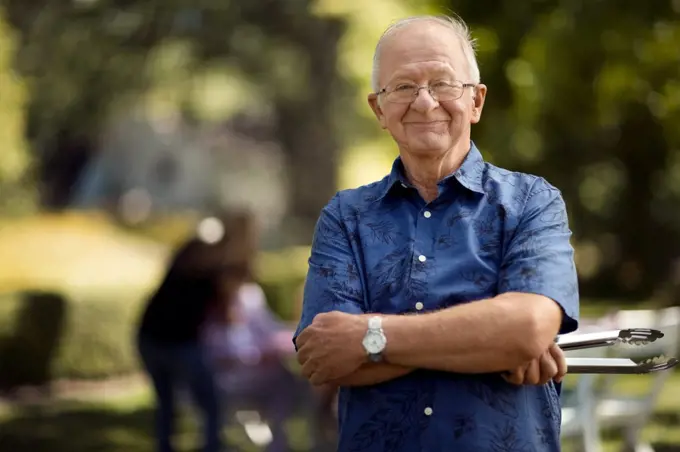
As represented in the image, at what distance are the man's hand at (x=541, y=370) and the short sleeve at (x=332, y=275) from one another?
0.99ft

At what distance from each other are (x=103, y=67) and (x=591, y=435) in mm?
5185

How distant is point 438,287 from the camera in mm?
1973

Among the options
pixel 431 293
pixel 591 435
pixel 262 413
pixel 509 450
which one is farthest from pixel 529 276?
pixel 262 413

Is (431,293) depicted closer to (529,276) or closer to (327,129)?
(529,276)

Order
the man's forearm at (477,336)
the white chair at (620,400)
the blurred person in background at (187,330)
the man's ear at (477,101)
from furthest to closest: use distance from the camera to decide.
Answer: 1. the blurred person in background at (187,330)
2. the white chair at (620,400)
3. the man's ear at (477,101)
4. the man's forearm at (477,336)

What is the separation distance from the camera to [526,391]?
1.99m

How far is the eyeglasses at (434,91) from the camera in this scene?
203 centimetres

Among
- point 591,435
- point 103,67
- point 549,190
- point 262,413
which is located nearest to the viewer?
point 549,190

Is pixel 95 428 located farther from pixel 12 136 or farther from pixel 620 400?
pixel 620 400

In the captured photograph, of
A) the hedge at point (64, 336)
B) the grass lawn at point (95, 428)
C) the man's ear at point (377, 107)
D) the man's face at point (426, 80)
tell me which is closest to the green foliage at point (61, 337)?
the hedge at point (64, 336)

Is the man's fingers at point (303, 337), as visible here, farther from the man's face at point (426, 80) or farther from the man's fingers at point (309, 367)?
the man's face at point (426, 80)

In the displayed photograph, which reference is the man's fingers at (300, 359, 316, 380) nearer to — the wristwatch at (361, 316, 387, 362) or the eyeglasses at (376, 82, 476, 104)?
the wristwatch at (361, 316, 387, 362)

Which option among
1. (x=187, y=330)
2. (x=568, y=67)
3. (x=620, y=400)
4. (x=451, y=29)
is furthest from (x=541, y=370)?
(x=568, y=67)

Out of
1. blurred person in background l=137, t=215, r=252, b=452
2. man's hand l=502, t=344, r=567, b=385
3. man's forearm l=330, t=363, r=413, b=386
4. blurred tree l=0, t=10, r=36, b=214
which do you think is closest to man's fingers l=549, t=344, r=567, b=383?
man's hand l=502, t=344, r=567, b=385
